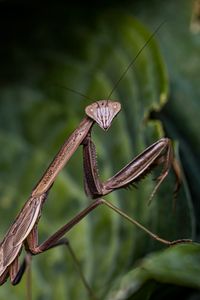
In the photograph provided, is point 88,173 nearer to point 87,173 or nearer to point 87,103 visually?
point 87,173

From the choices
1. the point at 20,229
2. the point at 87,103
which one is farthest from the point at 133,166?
the point at 87,103

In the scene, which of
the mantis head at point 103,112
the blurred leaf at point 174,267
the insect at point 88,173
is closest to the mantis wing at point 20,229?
the insect at point 88,173

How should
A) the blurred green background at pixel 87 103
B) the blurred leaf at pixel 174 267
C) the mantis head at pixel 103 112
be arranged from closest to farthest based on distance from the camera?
the blurred leaf at pixel 174 267
the mantis head at pixel 103 112
the blurred green background at pixel 87 103

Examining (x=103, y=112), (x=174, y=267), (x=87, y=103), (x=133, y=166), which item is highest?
(x=87, y=103)

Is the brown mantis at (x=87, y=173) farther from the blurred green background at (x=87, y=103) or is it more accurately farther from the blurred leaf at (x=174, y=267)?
the blurred leaf at (x=174, y=267)

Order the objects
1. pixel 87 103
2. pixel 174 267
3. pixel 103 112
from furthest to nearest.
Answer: pixel 87 103
pixel 103 112
pixel 174 267

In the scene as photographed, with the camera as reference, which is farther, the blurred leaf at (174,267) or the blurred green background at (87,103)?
the blurred green background at (87,103)
